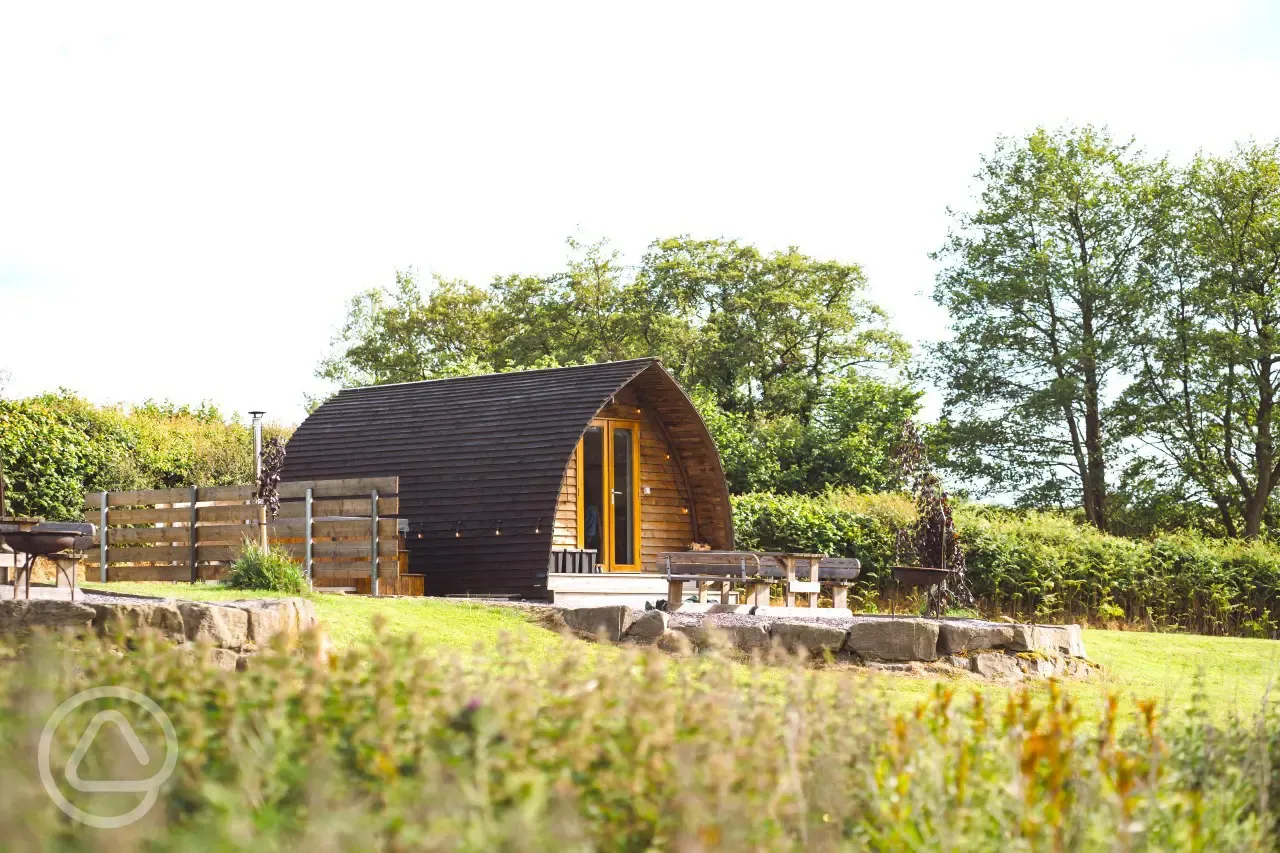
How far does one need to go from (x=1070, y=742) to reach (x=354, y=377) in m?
37.3

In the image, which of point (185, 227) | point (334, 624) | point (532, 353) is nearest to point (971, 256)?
point (532, 353)

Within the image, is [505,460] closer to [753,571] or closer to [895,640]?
[753,571]

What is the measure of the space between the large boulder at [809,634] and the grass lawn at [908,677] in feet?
1.01

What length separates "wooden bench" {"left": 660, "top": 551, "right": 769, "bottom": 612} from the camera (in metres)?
13.1

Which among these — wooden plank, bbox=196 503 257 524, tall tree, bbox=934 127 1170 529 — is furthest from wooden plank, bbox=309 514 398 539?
tall tree, bbox=934 127 1170 529

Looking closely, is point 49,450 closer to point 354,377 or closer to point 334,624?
point 334,624

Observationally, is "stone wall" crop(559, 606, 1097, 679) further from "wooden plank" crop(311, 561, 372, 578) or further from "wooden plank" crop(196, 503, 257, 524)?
"wooden plank" crop(196, 503, 257, 524)

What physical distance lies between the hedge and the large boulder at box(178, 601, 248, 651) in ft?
40.7

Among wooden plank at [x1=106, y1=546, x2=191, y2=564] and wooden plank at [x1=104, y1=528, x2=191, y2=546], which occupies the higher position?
wooden plank at [x1=104, y1=528, x2=191, y2=546]

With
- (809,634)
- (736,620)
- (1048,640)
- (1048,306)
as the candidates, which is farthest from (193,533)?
(1048,306)

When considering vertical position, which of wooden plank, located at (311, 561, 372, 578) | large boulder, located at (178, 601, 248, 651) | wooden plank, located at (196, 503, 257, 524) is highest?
wooden plank, located at (196, 503, 257, 524)

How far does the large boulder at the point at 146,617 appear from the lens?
23.9 ft

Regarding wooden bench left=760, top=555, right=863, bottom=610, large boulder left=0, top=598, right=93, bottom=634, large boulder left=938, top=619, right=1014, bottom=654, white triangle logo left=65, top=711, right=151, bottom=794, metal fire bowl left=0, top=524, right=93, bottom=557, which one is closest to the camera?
white triangle logo left=65, top=711, right=151, bottom=794

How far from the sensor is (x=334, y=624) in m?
10.0
